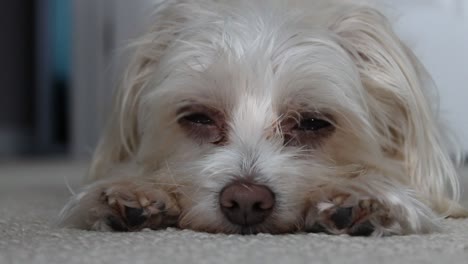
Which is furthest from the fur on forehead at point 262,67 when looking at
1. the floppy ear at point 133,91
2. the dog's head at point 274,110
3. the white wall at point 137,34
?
the white wall at point 137,34

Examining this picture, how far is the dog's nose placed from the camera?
3.93ft

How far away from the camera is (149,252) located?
3.23 ft

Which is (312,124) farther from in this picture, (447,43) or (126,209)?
(447,43)

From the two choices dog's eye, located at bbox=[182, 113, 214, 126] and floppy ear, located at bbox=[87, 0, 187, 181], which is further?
floppy ear, located at bbox=[87, 0, 187, 181]

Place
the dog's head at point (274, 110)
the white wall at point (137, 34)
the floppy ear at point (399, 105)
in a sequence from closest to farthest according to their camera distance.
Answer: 1. the dog's head at point (274, 110)
2. the floppy ear at point (399, 105)
3. the white wall at point (137, 34)

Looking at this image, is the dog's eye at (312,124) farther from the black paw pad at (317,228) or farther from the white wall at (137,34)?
the white wall at (137,34)

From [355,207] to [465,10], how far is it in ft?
6.76

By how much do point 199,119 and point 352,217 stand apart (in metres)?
0.41

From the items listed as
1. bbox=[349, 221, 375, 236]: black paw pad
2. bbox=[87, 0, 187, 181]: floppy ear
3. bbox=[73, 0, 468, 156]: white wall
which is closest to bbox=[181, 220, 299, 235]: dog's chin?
bbox=[349, 221, 375, 236]: black paw pad

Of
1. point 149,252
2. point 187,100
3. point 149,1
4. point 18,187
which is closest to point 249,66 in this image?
point 187,100

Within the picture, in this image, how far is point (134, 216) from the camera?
1.26 metres

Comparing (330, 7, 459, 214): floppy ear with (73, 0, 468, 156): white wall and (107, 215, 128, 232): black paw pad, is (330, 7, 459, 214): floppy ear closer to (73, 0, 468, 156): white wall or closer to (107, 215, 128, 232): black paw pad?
(73, 0, 468, 156): white wall

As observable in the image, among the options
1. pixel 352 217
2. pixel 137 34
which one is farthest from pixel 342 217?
pixel 137 34

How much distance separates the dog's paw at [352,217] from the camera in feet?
3.84
